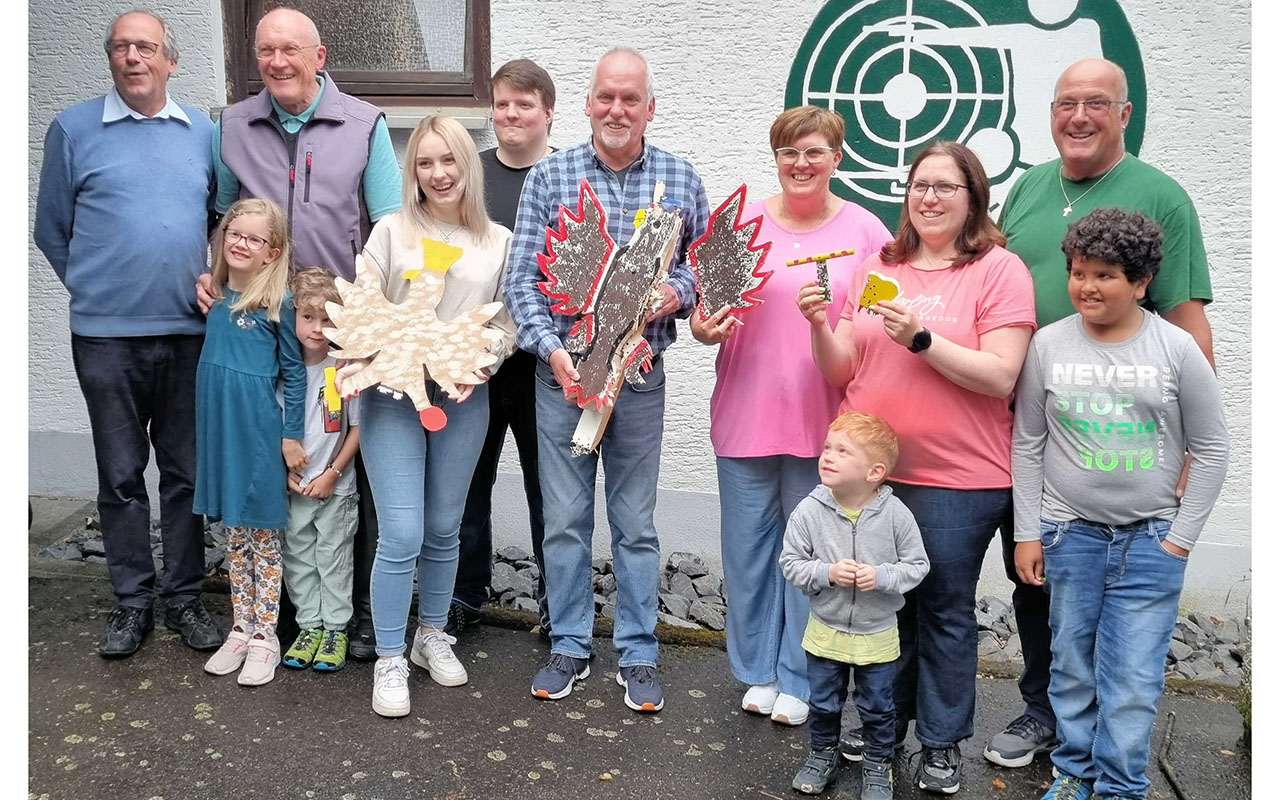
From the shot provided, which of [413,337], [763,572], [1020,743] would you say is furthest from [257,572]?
[1020,743]

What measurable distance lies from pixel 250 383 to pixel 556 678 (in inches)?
58.7

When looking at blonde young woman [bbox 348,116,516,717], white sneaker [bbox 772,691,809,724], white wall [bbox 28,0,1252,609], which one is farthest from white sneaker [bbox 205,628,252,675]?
white sneaker [bbox 772,691,809,724]

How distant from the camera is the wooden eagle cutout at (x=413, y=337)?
11.3 ft

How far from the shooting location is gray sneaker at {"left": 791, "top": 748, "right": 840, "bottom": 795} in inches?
126

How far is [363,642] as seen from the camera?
4059 millimetres

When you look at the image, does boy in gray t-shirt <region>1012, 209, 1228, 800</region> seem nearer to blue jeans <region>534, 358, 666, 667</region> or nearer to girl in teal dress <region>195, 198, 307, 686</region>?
blue jeans <region>534, 358, 666, 667</region>

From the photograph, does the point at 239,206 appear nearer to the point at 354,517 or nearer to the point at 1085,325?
the point at 354,517

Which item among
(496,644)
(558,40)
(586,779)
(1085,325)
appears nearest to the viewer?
(1085,325)

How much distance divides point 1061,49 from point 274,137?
127 inches

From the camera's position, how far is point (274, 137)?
3947 millimetres

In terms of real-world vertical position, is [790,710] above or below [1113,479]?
below

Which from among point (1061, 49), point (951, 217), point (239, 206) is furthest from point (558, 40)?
point (951, 217)

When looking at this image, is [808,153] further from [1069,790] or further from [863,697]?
[1069,790]

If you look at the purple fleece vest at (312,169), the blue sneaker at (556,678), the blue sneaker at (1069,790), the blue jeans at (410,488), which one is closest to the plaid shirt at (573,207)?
the blue jeans at (410,488)
